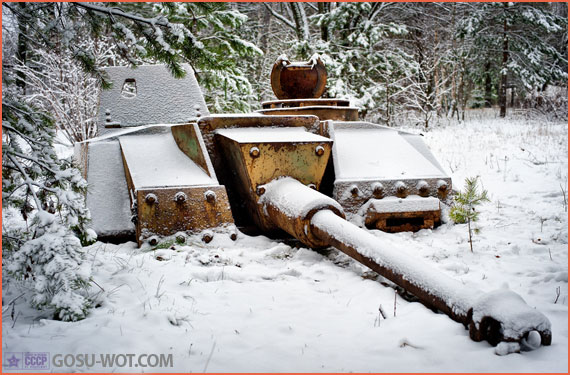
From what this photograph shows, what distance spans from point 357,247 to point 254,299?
72 centimetres

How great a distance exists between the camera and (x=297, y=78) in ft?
19.2

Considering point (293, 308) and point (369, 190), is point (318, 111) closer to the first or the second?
point (369, 190)

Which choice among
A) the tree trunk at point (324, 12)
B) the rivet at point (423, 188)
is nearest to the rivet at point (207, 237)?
the rivet at point (423, 188)

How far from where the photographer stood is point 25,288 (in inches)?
106

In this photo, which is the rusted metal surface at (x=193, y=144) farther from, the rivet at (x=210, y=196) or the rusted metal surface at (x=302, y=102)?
the rusted metal surface at (x=302, y=102)

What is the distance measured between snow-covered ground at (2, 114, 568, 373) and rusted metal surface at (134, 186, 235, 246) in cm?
18

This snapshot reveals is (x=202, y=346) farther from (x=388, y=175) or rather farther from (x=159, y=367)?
(x=388, y=175)

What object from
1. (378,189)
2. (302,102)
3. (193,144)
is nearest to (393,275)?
(378,189)

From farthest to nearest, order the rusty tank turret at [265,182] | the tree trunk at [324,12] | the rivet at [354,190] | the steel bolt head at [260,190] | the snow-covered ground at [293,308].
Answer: the tree trunk at [324,12] → the rivet at [354,190] → the steel bolt head at [260,190] → the rusty tank turret at [265,182] → the snow-covered ground at [293,308]

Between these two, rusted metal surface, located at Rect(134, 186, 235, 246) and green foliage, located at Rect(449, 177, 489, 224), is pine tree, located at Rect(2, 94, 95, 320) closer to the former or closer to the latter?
rusted metal surface, located at Rect(134, 186, 235, 246)

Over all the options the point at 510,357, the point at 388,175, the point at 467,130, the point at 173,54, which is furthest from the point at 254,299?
the point at 467,130

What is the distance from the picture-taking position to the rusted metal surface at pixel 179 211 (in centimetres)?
364

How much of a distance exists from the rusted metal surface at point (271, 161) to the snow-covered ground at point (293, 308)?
0.44 meters

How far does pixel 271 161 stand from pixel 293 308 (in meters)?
1.60
